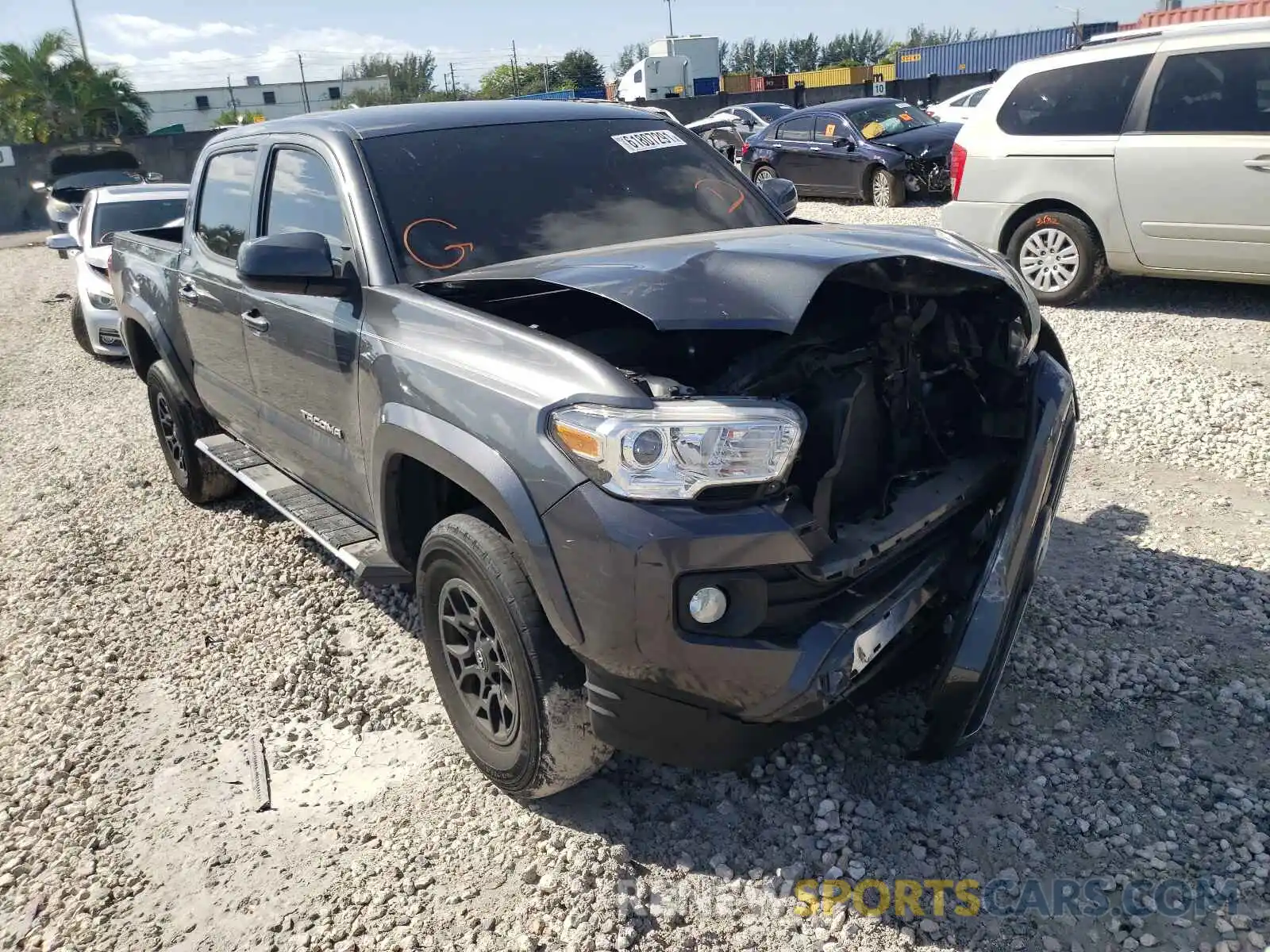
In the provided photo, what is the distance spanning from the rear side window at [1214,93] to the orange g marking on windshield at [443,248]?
19.9 ft

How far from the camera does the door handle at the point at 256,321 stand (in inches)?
154

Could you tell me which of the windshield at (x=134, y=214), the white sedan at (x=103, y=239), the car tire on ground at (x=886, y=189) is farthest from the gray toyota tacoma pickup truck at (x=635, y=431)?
the car tire on ground at (x=886, y=189)

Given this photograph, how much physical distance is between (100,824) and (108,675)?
102cm

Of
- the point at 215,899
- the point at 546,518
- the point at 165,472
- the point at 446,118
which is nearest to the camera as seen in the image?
the point at 546,518

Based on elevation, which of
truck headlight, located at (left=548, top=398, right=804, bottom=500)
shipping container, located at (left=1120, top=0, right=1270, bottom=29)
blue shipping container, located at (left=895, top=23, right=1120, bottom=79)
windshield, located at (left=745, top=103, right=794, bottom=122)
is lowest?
truck headlight, located at (left=548, top=398, right=804, bottom=500)

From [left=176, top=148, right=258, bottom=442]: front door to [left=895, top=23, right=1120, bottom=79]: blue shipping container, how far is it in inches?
1439

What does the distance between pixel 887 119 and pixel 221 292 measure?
1267 cm

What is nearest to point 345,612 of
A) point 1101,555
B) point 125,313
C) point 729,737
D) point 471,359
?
point 471,359

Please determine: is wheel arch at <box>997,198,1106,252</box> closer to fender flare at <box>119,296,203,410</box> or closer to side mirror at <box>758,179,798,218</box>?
side mirror at <box>758,179,798,218</box>

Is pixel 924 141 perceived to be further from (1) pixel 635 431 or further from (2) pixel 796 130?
(1) pixel 635 431

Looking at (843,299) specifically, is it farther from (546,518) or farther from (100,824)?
(100,824)

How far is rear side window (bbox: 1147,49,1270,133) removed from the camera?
681 cm

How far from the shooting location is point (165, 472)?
6445 millimetres

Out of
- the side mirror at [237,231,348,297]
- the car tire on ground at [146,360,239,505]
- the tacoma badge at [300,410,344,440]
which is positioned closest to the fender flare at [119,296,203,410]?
the car tire on ground at [146,360,239,505]
